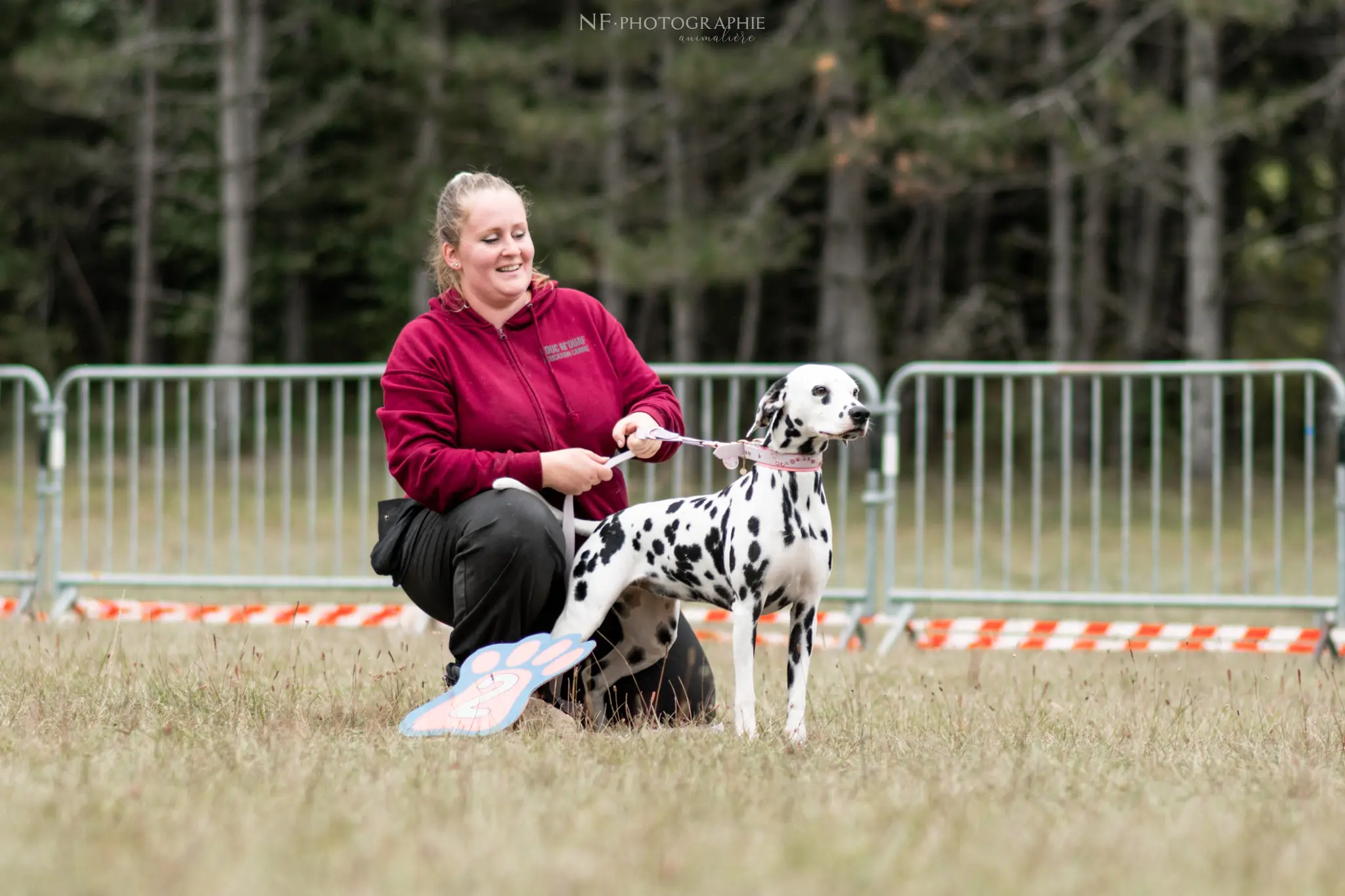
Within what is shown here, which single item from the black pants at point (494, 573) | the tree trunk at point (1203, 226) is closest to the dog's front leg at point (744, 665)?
the black pants at point (494, 573)

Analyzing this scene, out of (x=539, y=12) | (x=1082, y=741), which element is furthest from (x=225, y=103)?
(x=1082, y=741)

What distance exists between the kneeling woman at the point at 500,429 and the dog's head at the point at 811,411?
0.45 meters

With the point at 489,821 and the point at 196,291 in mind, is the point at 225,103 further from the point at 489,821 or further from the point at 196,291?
the point at 489,821

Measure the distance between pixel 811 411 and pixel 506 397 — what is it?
99 cm

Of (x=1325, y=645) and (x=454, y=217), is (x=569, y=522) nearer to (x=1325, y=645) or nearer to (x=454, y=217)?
(x=454, y=217)

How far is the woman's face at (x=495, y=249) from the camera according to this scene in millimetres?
4801

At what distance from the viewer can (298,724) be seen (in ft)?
14.9

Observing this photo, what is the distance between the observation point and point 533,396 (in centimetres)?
484

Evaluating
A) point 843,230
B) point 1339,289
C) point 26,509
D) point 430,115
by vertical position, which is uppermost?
point 430,115

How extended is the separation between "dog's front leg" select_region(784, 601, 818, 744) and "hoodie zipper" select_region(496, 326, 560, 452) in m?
0.89

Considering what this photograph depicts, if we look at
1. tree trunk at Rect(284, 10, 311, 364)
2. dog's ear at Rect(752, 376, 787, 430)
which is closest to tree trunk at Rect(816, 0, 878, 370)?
tree trunk at Rect(284, 10, 311, 364)

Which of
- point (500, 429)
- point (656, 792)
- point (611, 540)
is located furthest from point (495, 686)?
point (656, 792)

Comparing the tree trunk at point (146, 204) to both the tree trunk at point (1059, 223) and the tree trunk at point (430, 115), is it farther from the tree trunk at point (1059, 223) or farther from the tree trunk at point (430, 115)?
the tree trunk at point (1059, 223)

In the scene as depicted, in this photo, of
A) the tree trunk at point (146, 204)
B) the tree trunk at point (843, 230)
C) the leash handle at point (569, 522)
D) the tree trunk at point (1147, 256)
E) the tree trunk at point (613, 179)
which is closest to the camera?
the leash handle at point (569, 522)
